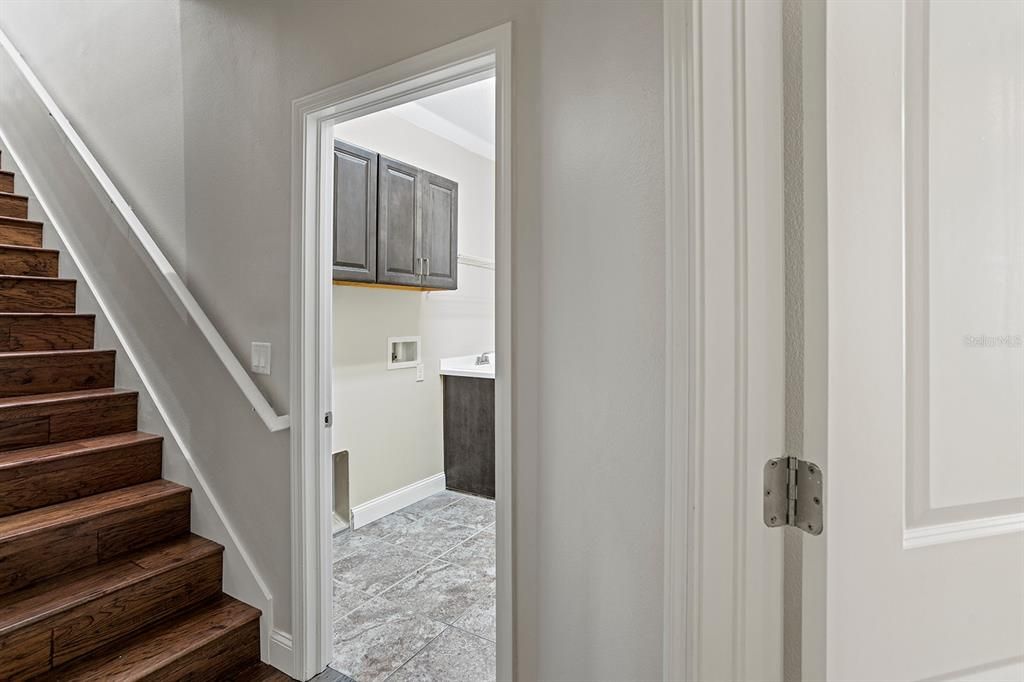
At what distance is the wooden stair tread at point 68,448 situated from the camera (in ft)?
6.25

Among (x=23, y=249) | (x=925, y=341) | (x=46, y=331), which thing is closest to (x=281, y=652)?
(x=46, y=331)

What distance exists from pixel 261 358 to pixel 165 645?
0.99 meters

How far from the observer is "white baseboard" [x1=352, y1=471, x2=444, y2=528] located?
327 cm

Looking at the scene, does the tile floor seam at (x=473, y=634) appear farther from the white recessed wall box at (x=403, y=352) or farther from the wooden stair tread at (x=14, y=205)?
the wooden stair tread at (x=14, y=205)

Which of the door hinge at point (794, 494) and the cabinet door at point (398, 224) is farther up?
the cabinet door at point (398, 224)

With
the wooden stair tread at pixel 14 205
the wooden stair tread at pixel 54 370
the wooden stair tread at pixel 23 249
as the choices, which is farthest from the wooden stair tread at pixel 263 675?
the wooden stair tread at pixel 14 205

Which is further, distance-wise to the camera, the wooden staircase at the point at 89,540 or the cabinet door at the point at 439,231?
the cabinet door at the point at 439,231

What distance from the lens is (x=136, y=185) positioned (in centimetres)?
252

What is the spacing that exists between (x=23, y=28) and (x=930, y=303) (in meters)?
4.67

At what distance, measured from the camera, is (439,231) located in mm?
3533

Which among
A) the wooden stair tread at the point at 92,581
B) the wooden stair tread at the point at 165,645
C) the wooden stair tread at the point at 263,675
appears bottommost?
the wooden stair tread at the point at 263,675

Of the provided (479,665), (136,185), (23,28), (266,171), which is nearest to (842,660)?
(479,665)

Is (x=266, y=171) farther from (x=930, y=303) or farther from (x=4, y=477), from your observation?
(x=930, y=303)

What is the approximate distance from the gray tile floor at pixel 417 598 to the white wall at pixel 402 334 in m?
0.40
